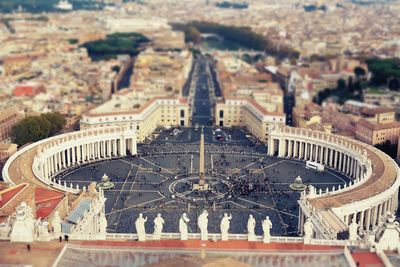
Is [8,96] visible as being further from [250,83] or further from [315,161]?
[315,161]

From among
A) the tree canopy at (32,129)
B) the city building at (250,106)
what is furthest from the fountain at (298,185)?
the tree canopy at (32,129)

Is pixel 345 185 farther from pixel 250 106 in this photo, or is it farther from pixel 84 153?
pixel 250 106

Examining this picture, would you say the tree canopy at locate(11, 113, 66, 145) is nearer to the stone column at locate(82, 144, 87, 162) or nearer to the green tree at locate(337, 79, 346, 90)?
the stone column at locate(82, 144, 87, 162)

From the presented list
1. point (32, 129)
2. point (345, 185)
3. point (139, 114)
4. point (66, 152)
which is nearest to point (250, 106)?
point (139, 114)

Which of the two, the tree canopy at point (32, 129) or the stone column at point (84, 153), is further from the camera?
A: the tree canopy at point (32, 129)

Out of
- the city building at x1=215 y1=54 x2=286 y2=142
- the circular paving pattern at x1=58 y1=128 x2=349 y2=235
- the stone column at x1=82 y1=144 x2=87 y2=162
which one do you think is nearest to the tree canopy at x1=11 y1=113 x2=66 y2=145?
the stone column at x1=82 y1=144 x2=87 y2=162

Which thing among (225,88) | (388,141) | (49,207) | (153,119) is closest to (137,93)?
(153,119)

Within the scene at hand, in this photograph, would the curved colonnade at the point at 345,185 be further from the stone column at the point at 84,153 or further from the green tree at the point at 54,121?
the green tree at the point at 54,121
